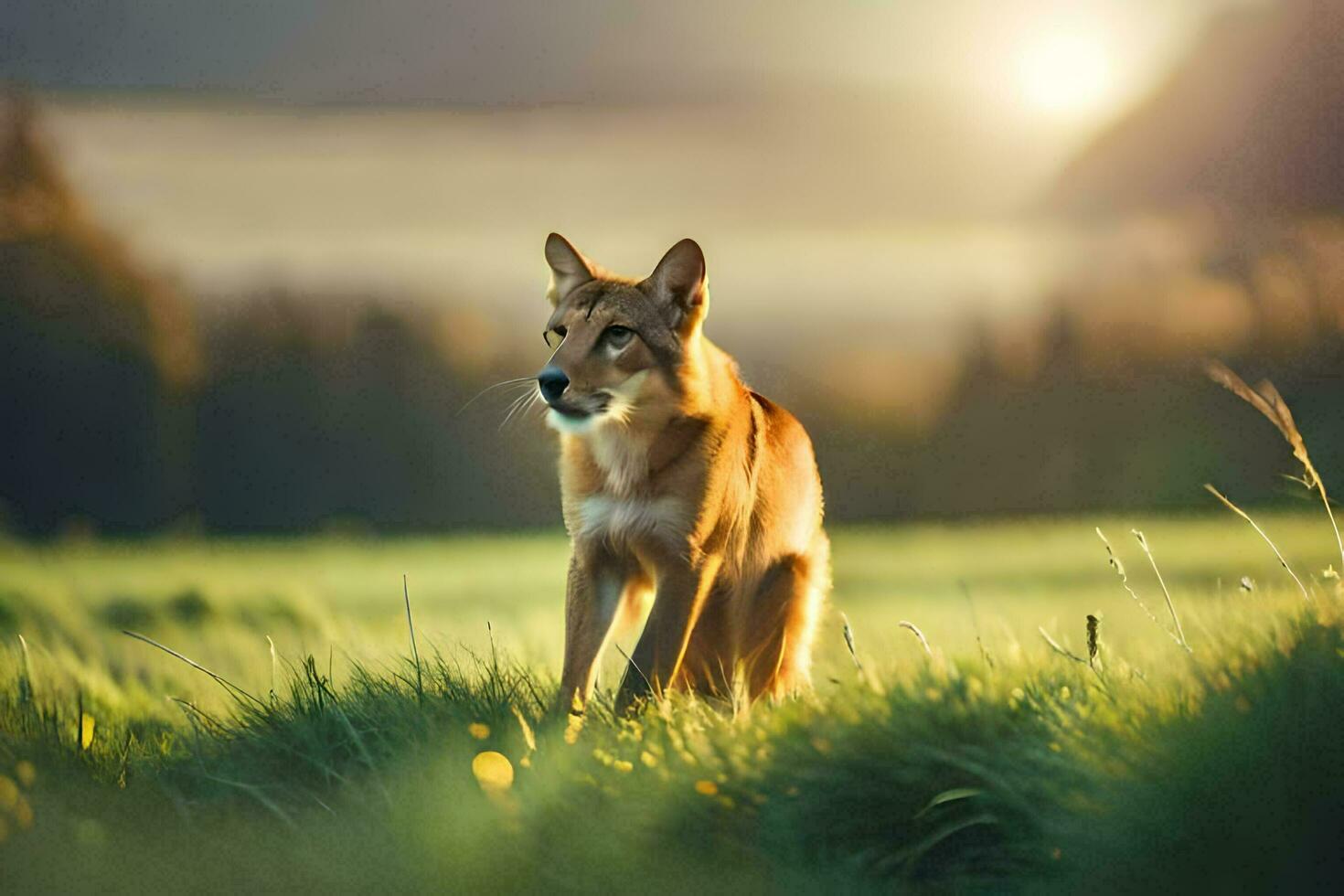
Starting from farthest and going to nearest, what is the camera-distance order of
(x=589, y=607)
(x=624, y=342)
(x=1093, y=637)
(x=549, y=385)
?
(x=589, y=607)
(x=624, y=342)
(x=549, y=385)
(x=1093, y=637)

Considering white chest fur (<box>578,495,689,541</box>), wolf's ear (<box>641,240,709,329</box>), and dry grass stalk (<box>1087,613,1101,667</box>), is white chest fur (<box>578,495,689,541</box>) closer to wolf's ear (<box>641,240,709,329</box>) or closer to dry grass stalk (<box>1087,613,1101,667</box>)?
wolf's ear (<box>641,240,709,329</box>)

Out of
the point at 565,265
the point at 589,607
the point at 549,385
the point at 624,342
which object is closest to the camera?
the point at 549,385

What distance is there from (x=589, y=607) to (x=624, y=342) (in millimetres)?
981

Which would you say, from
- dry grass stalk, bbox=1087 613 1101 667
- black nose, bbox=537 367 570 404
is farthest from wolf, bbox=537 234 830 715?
dry grass stalk, bbox=1087 613 1101 667

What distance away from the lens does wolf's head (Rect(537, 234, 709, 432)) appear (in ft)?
15.1

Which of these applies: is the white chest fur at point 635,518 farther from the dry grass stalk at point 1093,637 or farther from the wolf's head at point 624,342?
the dry grass stalk at point 1093,637

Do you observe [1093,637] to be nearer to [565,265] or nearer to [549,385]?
[549,385]

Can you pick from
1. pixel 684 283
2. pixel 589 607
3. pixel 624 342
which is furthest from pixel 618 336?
pixel 589 607

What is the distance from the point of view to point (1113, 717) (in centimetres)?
354

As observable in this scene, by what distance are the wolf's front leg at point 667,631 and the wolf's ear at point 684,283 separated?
91cm

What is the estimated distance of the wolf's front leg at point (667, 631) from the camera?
4.56 m

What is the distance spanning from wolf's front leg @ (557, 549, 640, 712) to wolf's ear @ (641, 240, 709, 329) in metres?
0.92

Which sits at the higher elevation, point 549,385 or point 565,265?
point 565,265

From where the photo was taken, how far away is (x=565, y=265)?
5.00 metres
